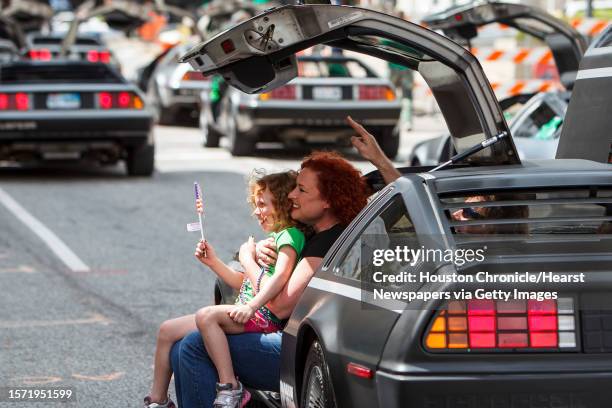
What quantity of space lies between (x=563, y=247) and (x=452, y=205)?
37 cm

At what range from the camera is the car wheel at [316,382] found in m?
4.52

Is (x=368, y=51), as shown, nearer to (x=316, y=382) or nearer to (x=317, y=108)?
(x=316, y=382)

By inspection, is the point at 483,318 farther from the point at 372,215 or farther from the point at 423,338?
the point at 372,215

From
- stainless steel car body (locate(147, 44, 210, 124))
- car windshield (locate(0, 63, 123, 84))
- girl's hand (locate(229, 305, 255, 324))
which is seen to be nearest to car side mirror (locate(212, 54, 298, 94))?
girl's hand (locate(229, 305, 255, 324))

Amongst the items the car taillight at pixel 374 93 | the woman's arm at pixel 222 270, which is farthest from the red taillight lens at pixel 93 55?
the woman's arm at pixel 222 270

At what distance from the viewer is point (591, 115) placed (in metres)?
6.04

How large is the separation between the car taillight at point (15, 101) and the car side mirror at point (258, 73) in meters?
10.9

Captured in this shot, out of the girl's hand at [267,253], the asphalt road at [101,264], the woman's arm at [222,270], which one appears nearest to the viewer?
the girl's hand at [267,253]

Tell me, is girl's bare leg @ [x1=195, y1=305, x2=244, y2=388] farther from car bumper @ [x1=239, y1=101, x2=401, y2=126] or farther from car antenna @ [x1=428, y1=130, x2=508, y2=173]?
car bumper @ [x1=239, y1=101, x2=401, y2=126]

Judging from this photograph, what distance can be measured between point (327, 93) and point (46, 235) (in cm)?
727

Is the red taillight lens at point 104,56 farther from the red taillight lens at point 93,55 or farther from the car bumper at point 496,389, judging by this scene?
the car bumper at point 496,389

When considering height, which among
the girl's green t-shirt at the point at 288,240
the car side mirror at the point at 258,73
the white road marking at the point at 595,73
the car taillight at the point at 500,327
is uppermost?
the white road marking at the point at 595,73

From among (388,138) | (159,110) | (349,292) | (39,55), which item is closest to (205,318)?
(349,292)

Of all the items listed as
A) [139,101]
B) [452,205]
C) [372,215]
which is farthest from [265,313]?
[139,101]
